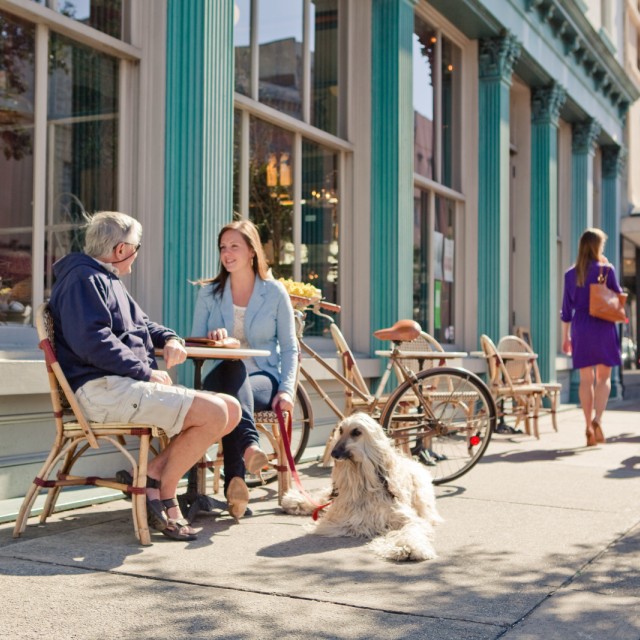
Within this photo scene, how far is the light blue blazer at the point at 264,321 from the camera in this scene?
5445mm

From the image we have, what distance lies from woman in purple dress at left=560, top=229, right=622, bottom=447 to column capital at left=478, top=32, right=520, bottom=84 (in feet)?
11.7

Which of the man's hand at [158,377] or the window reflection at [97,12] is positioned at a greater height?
the window reflection at [97,12]

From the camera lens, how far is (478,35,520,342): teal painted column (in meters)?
11.8

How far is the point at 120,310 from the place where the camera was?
→ 443cm

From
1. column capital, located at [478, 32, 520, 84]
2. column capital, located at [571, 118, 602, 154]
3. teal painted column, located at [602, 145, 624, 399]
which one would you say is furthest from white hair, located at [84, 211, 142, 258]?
teal painted column, located at [602, 145, 624, 399]

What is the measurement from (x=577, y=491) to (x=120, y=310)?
3.31 meters

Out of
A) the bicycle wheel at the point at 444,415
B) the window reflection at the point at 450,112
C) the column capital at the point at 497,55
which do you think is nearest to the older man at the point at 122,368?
the bicycle wheel at the point at 444,415

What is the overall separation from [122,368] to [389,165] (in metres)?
5.37

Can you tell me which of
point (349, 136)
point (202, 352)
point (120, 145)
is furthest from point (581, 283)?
point (202, 352)

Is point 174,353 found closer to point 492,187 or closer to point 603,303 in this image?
point 603,303

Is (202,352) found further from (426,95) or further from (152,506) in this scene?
(426,95)

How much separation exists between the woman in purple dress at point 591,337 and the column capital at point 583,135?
289 inches

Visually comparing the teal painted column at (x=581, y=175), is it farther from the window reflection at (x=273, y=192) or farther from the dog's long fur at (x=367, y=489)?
the dog's long fur at (x=367, y=489)

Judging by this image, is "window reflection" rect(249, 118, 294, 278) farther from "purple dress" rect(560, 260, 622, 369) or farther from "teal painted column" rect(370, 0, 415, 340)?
"purple dress" rect(560, 260, 622, 369)
